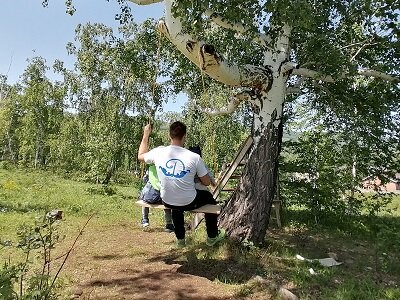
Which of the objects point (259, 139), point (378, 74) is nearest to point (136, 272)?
point (259, 139)

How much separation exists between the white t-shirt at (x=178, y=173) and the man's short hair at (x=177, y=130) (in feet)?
0.57

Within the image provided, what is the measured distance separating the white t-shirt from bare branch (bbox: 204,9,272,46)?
2086 millimetres

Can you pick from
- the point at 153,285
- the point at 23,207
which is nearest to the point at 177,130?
the point at 153,285

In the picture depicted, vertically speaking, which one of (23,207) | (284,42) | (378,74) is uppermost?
(284,42)

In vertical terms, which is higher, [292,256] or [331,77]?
[331,77]

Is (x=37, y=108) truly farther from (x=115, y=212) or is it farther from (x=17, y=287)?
(x=17, y=287)

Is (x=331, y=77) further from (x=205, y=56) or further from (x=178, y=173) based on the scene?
(x=178, y=173)

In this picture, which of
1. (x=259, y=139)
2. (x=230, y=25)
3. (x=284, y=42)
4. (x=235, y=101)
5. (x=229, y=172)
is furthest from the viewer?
(x=235, y=101)

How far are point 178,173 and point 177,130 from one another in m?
0.57

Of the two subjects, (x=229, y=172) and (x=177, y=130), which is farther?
(x=229, y=172)

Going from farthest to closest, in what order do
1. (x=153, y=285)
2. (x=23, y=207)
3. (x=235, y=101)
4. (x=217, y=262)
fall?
(x=23, y=207) → (x=235, y=101) → (x=217, y=262) → (x=153, y=285)

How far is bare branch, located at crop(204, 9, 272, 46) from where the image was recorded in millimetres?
5963

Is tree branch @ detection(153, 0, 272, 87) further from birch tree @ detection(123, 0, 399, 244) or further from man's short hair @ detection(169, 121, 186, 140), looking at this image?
man's short hair @ detection(169, 121, 186, 140)

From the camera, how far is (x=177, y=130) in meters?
5.19
